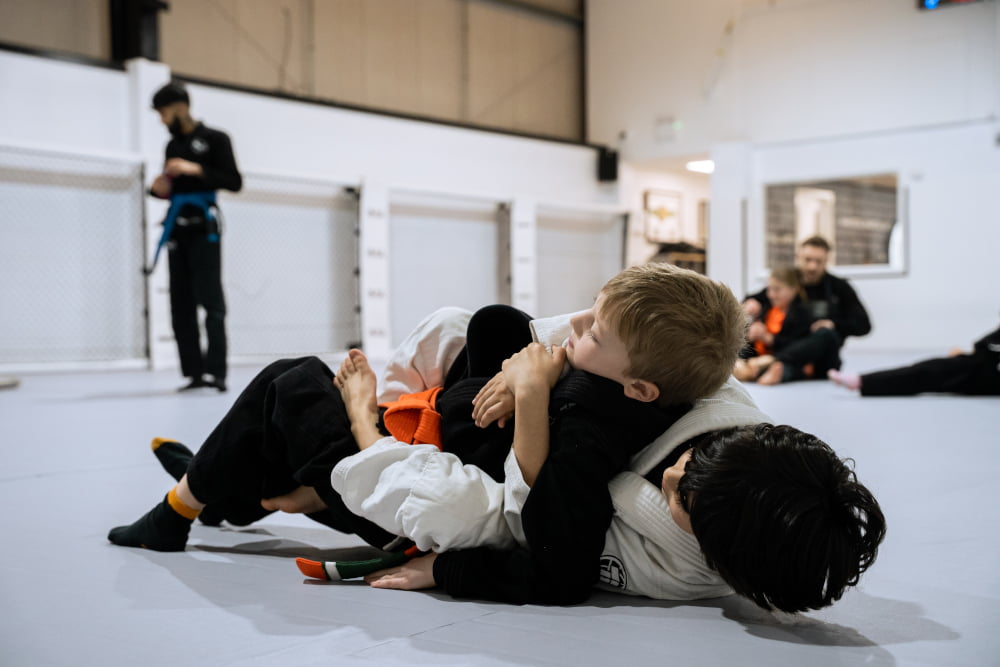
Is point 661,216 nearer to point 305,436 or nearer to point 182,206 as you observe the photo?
point 182,206

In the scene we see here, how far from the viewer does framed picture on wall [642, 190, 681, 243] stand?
12.0 meters

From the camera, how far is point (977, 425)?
3.16 m

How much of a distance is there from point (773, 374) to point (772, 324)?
0.41m

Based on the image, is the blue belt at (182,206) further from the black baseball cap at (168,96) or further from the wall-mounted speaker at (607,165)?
the wall-mounted speaker at (607,165)

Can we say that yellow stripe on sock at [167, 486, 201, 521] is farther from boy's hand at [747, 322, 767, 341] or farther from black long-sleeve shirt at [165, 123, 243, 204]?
boy's hand at [747, 322, 767, 341]

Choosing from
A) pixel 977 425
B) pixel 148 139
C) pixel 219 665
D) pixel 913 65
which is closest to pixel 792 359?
pixel 977 425

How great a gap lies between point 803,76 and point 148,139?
6.90 m

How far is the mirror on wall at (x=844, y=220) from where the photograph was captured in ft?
31.6

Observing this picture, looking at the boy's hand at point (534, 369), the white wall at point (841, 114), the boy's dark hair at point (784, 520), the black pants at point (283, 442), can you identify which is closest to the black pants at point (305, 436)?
the black pants at point (283, 442)

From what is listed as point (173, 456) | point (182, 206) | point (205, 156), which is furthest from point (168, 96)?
point (173, 456)

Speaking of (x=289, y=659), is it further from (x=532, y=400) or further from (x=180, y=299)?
(x=180, y=299)

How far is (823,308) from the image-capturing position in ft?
17.4

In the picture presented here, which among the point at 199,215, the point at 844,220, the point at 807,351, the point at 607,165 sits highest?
the point at 607,165

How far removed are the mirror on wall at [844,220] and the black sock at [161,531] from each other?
9.31 metres
